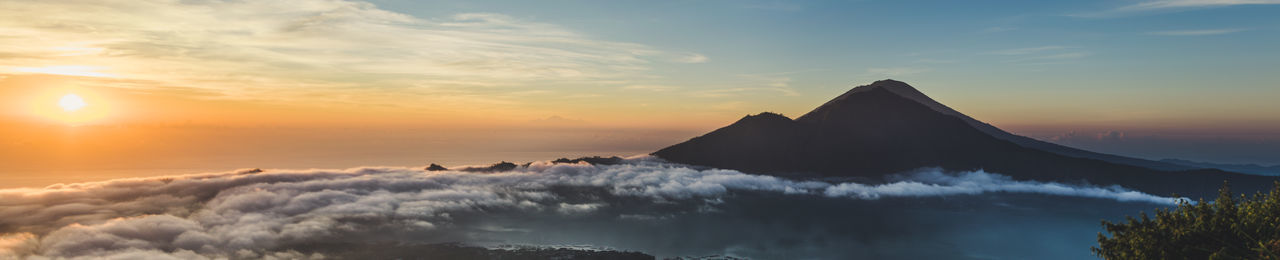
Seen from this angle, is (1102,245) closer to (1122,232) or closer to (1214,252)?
(1122,232)

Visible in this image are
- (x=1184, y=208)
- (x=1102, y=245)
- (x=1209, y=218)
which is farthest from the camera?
(x=1102, y=245)

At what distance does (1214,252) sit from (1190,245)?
2.53m

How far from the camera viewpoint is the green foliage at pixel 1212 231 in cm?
3628

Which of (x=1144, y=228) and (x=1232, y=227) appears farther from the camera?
(x=1144, y=228)

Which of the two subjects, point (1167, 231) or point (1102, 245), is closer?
point (1167, 231)

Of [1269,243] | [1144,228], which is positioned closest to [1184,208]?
[1144,228]

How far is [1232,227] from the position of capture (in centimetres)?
3809

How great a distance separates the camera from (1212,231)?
38.9 meters

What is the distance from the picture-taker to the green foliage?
119 feet

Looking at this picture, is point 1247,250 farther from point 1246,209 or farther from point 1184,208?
point 1184,208

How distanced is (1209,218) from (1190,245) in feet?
7.65

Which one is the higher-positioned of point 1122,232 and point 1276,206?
point 1276,206

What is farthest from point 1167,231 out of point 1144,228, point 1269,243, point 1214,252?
point 1269,243

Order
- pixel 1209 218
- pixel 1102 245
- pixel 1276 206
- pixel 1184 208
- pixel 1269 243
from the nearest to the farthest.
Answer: pixel 1269 243, pixel 1276 206, pixel 1209 218, pixel 1184 208, pixel 1102 245
